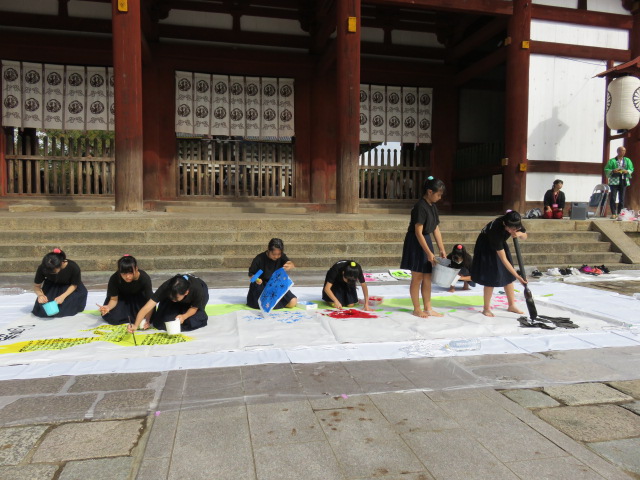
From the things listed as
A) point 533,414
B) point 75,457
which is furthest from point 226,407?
point 533,414

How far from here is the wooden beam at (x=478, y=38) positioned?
10344mm

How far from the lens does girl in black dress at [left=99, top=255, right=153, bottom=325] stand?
4211 mm

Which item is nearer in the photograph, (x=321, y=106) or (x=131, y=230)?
(x=131, y=230)

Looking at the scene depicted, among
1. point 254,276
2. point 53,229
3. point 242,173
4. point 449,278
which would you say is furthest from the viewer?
point 242,173

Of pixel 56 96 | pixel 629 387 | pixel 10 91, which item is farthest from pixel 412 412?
pixel 10 91

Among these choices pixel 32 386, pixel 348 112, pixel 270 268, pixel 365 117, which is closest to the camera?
pixel 32 386

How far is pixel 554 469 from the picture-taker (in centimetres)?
194

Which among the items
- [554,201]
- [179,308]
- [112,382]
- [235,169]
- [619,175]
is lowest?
[112,382]

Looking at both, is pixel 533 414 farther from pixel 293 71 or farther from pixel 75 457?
pixel 293 71

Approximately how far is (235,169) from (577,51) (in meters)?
8.37

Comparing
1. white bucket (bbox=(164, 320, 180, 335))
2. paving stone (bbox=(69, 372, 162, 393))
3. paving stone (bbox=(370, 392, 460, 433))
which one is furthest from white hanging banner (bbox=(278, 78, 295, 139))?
paving stone (bbox=(370, 392, 460, 433))

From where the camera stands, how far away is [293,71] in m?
11.5

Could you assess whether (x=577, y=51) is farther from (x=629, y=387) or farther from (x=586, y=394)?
(x=586, y=394)

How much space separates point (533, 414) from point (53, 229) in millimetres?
7185
